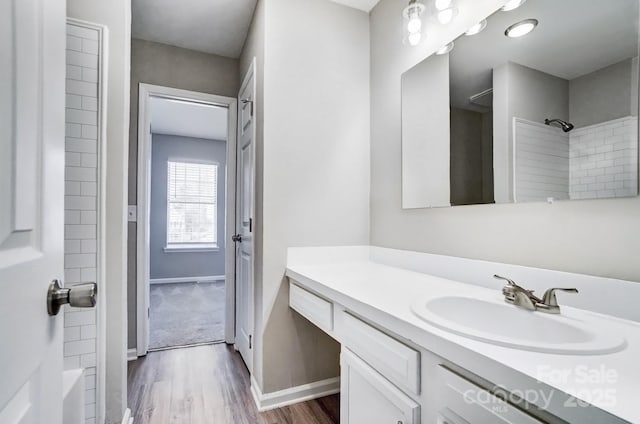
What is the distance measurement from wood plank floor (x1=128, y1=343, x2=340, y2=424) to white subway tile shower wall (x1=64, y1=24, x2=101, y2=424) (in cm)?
46

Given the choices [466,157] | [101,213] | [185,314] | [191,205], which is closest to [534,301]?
[466,157]

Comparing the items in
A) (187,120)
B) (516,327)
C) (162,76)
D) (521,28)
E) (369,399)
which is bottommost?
(369,399)

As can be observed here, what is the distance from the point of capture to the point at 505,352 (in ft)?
2.23

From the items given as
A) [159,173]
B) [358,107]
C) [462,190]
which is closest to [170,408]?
[462,190]

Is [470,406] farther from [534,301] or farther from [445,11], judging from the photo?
[445,11]

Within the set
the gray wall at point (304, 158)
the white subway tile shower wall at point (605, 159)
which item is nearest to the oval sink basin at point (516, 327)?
the white subway tile shower wall at point (605, 159)

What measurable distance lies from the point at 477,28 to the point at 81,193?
1.96m

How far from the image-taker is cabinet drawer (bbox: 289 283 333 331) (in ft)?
4.62

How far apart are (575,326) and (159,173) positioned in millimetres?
5710

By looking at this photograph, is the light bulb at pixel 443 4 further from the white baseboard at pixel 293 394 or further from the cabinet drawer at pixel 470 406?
the white baseboard at pixel 293 394

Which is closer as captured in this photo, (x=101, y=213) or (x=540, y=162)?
(x=540, y=162)

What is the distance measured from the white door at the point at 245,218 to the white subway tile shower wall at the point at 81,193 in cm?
87

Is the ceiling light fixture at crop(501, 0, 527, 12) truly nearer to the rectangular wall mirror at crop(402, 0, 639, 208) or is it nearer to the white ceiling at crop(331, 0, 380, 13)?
the rectangular wall mirror at crop(402, 0, 639, 208)

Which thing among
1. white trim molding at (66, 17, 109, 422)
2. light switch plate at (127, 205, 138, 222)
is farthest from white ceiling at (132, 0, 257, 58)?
light switch plate at (127, 205, 138, 222)
